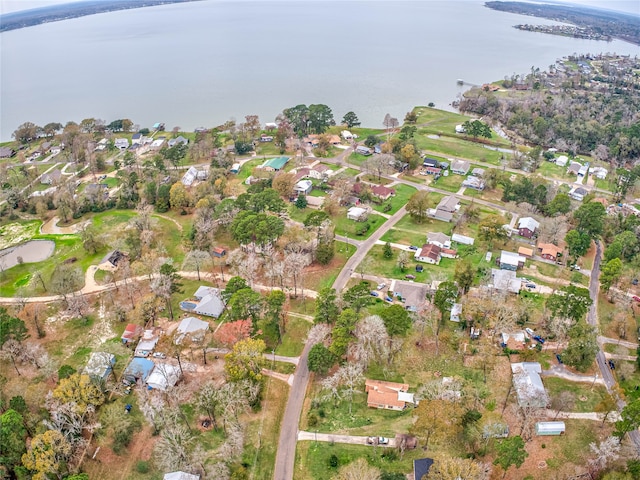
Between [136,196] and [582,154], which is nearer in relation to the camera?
[136,196]

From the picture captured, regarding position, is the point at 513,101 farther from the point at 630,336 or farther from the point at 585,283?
the point at 630,336

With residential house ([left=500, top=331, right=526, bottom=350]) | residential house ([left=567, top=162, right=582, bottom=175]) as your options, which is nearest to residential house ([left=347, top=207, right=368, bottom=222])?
residential house ([left=500, top=331, right=526, bottom=350])

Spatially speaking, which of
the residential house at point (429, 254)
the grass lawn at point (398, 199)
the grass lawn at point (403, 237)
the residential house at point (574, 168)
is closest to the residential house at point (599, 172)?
the residential house at point (574, 168)

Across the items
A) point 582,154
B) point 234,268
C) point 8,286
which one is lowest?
point 8,286

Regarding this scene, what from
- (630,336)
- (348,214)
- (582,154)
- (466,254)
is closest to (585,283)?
(630,336)

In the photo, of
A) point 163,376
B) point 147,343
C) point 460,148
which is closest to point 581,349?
point 163,376

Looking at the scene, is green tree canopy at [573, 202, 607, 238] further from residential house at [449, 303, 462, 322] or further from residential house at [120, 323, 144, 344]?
residential house at [120, 323, 144, 344]
